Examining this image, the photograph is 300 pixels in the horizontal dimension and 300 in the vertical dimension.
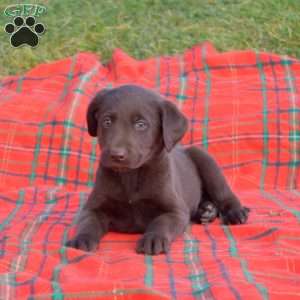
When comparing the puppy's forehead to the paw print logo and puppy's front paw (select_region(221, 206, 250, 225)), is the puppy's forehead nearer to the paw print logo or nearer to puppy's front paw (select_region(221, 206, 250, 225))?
puppy's front paw (select_region(221, 206, 250, 225))

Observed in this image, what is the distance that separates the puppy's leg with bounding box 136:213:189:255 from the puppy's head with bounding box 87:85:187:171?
1.24 ft

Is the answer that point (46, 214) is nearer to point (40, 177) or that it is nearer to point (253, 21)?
point (40, 177)

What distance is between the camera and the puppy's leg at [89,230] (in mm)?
4066

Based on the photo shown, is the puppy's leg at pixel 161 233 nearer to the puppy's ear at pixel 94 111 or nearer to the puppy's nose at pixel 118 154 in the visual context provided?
the puppy's nose at pixel 118 154

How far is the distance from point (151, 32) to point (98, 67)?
152cm

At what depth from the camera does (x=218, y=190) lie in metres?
5.23

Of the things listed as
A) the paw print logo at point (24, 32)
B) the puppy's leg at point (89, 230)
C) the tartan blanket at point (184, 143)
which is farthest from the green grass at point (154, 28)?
the puppy's leg at point (89, 230)

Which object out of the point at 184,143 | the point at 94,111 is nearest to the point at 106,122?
the point at 94,111

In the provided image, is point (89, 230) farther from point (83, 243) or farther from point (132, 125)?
point (132, 125)

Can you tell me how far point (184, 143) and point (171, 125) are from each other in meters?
1.99

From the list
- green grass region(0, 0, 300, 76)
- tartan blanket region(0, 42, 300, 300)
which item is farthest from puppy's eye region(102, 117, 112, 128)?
green grass region(0, 0, 300, 76)

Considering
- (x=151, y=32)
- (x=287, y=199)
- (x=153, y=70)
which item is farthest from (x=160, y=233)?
(x=151, y=32)

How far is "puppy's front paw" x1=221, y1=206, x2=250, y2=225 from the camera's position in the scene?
4.83 metres

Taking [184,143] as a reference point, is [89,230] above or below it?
below
